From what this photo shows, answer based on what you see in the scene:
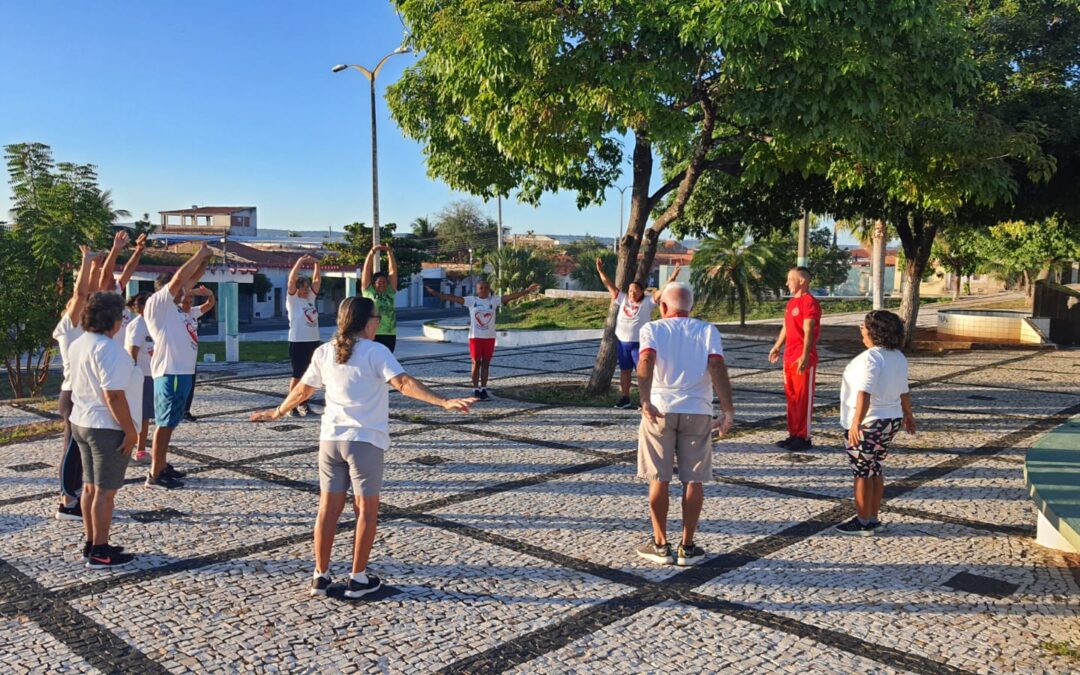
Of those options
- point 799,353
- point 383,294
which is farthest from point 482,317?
point 799,353

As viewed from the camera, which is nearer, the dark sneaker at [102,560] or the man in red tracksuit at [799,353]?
the dark sneaker at [102,560]

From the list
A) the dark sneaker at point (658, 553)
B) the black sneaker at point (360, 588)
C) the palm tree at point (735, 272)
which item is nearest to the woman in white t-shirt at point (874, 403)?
the dark sneaker at point (658, 553)

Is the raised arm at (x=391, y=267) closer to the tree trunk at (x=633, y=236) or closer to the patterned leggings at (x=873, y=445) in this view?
the tree trunk at (x=633, y=236)

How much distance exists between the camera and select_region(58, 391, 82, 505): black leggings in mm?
5439

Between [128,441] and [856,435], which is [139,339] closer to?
[128,441]

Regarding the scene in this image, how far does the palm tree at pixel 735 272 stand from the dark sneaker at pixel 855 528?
1971 cm

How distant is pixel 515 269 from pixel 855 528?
1678 inches

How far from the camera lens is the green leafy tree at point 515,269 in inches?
1847

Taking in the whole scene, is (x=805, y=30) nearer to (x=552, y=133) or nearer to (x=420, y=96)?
(x=552, y=133)

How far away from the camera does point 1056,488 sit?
5051mm

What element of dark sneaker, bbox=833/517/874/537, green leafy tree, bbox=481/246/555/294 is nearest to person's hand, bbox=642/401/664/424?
dark sneaker, bbox=833/517/874/537

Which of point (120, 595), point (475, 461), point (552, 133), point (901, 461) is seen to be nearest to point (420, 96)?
point (552, 133)

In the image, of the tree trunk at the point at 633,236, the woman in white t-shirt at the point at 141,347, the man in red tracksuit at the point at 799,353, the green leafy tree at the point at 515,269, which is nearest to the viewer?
the woman in white t-shirt at the point at 141,347

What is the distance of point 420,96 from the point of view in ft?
35.9
